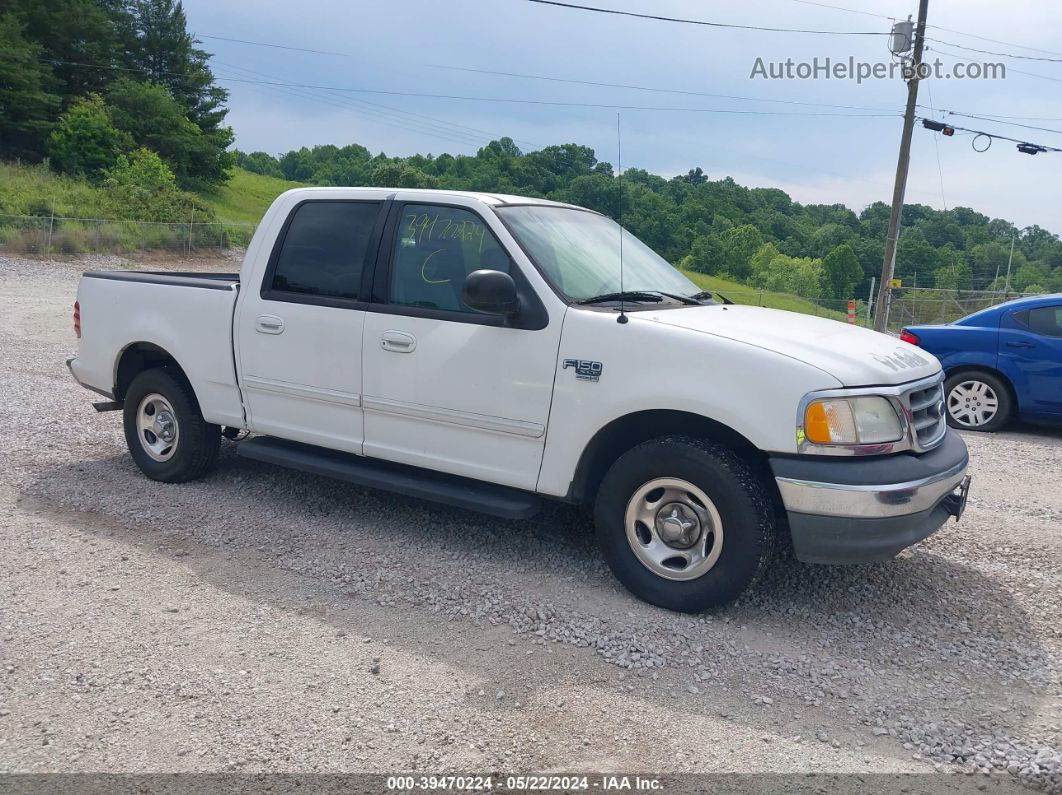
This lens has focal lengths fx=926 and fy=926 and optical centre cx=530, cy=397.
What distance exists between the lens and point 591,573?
5.04 m

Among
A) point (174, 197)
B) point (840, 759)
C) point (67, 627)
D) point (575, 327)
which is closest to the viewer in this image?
point (840, 759)

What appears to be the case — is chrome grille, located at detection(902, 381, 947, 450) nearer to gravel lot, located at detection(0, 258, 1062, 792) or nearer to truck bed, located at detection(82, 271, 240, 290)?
gravel lot, located at detection(0, 258, 1062, 792)

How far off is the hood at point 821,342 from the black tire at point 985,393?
17.9 ft

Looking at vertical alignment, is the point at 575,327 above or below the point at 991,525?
above

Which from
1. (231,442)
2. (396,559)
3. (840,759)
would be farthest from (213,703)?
(231,442)

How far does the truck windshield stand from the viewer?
197 inches

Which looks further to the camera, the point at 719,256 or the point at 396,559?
the point at 719,256

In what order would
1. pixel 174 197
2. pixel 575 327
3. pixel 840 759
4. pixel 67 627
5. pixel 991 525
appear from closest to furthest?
pixel 840 759 < pixel 67 627 < pixel 575 327 < pixel 991 525 < pixel 174 197

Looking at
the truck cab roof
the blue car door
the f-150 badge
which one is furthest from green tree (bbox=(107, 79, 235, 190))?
the f-150 badge

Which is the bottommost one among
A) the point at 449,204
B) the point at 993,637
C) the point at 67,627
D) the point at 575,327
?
the point at 67,627

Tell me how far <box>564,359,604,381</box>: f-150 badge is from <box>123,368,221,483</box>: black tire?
3.04 metres

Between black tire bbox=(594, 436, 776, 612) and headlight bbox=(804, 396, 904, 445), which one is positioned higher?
headlight bbox=(804, 396, 904, 445)

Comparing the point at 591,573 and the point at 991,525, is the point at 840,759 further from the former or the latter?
the point at 991,525

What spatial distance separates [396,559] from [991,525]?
3966mm
